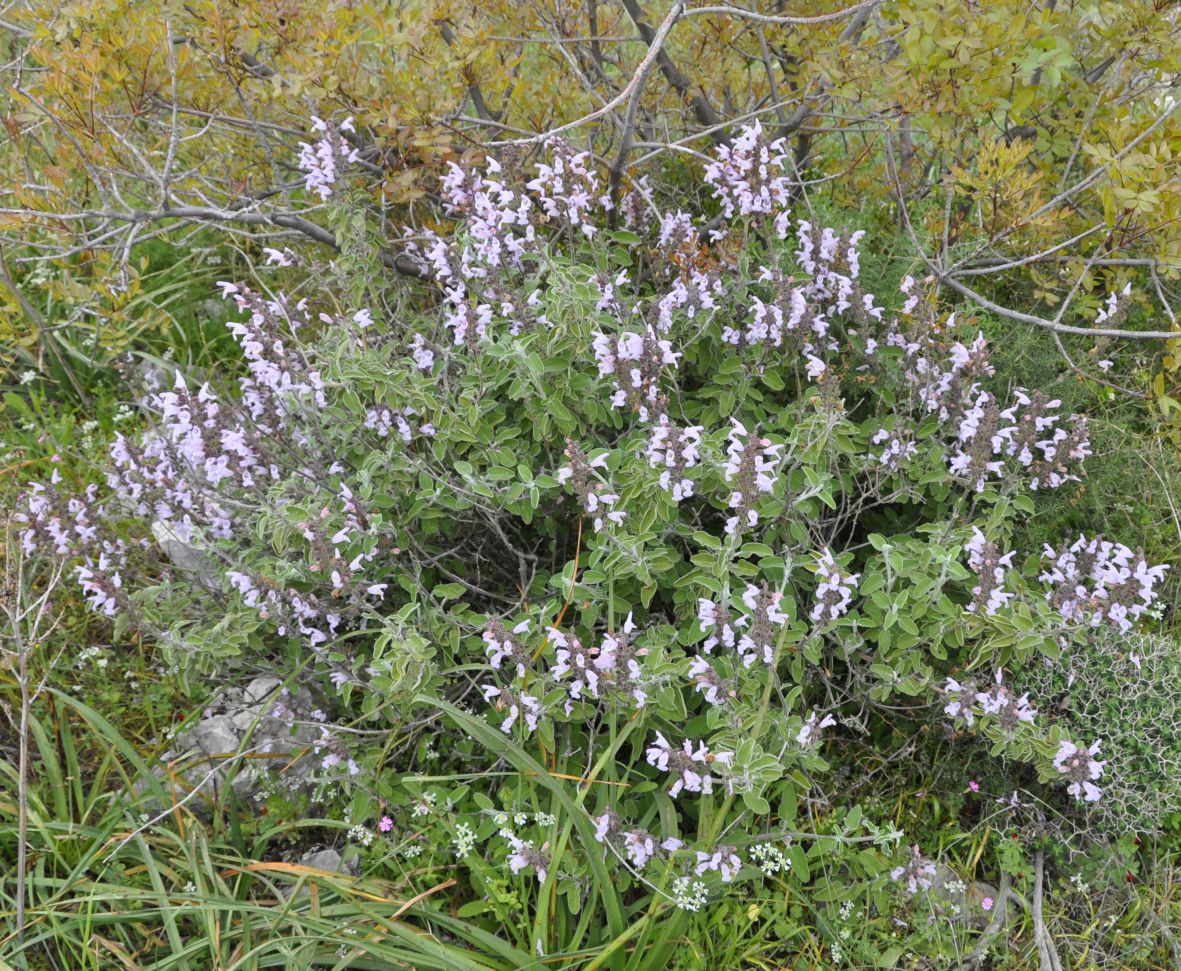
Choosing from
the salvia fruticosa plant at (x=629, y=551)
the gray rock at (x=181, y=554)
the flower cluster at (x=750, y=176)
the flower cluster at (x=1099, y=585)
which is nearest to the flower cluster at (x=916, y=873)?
the salvia fruticosa plant at (x=629, y=551)

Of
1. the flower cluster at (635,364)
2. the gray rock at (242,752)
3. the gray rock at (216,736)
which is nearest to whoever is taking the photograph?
the flower cluster at (635,364)

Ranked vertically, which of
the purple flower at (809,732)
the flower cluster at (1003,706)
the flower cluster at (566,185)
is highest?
the flower cluster at (566,185)

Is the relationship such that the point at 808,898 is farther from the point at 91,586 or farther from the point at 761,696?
the point at 91,586

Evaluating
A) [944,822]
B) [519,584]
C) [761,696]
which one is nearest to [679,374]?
[519,584]

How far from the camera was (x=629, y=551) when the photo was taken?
2502 millimetres

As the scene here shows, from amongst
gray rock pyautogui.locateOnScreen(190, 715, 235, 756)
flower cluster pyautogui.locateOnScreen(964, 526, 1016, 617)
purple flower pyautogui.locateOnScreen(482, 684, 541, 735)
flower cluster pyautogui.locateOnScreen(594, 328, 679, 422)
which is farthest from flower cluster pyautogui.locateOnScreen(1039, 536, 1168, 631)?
gray rock pyautogui.locateOnScreen(190, 715, 235, 756)

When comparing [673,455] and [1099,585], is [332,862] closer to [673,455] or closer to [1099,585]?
[673,455]

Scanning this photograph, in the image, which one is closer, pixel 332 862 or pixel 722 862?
pixel 722 862

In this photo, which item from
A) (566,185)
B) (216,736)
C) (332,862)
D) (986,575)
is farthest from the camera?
(216,736)

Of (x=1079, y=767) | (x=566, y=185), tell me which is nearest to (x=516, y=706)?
(x=1079, y=767)

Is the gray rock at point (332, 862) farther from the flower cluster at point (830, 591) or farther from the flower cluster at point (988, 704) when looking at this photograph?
the flower cluster at point (988, 704)

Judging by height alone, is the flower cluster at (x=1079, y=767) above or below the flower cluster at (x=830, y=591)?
below

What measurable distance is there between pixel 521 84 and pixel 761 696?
7.74 ft

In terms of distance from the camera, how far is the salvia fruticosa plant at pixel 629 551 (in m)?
2.45
